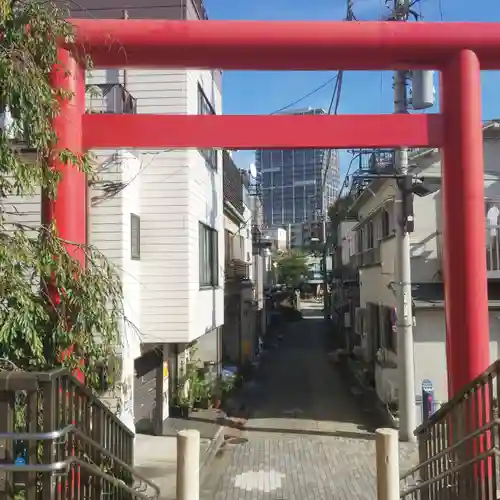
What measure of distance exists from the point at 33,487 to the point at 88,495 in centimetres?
91

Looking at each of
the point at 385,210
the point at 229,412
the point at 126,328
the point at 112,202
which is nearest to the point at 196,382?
the point at 229,412

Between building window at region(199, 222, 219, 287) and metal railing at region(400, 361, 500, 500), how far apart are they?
7949 millimetres

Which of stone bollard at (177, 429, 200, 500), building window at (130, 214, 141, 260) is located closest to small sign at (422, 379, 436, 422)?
building window at (130, 214, 141, 260)

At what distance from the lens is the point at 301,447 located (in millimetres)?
12312

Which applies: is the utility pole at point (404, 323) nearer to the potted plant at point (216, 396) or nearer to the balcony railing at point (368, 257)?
the balcony railing at point (368, 257)

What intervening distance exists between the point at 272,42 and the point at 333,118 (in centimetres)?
93

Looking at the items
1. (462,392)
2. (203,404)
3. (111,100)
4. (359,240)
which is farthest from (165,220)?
(359,240)

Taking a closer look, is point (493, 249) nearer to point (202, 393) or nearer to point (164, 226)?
point (164, 226)

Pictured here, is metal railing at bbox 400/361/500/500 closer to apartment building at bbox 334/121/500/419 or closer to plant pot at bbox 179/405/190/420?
apartment building at bbox 334/121/500/419

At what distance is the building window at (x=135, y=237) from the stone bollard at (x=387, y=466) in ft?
21.8

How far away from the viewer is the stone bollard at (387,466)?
5883 millimetres

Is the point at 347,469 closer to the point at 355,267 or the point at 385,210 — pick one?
the point at 385,210

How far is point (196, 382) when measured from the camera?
14789mm

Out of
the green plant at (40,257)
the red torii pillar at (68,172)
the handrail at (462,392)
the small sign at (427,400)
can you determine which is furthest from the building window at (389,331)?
the green plant at (40,257)
